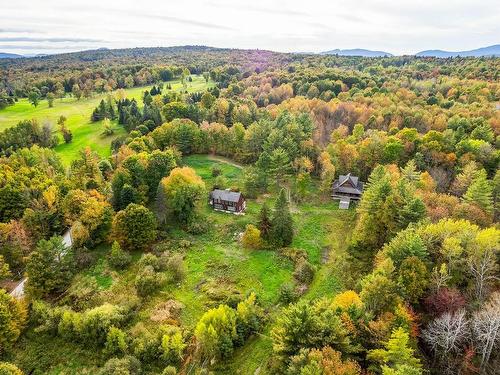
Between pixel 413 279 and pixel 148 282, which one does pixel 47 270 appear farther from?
pixel 413 279

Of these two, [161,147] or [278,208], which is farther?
[161,147]

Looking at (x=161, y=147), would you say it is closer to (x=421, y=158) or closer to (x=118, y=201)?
(x=118, y=201)

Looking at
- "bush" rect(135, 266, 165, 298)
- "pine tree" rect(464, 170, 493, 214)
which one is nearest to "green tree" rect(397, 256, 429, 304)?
"pine tree" rect(464, 170, 493, 214)

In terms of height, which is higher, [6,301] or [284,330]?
[284,330]

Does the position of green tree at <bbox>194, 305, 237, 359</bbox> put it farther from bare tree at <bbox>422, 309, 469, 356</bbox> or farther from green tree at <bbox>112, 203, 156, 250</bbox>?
green tree at <bbox>112, 203, 156, 250</bbox>

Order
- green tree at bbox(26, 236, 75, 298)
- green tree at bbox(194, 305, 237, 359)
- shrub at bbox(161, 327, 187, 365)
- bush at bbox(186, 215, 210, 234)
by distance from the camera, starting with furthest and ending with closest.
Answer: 1. bush at bbox(186, 215, 210, 234)
2. green tree at bbox(26, 236, 75, 298)
3. shrub at bbox(161, 327, 187, 365)
4. green tree at bbox(194, 305, 237, 359)

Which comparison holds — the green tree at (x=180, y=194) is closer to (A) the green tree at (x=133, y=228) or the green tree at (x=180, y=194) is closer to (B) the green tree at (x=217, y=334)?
(A) the green tree at (x=133, y=228)

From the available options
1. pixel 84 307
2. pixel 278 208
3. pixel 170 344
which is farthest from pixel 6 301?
pixel 278 208
